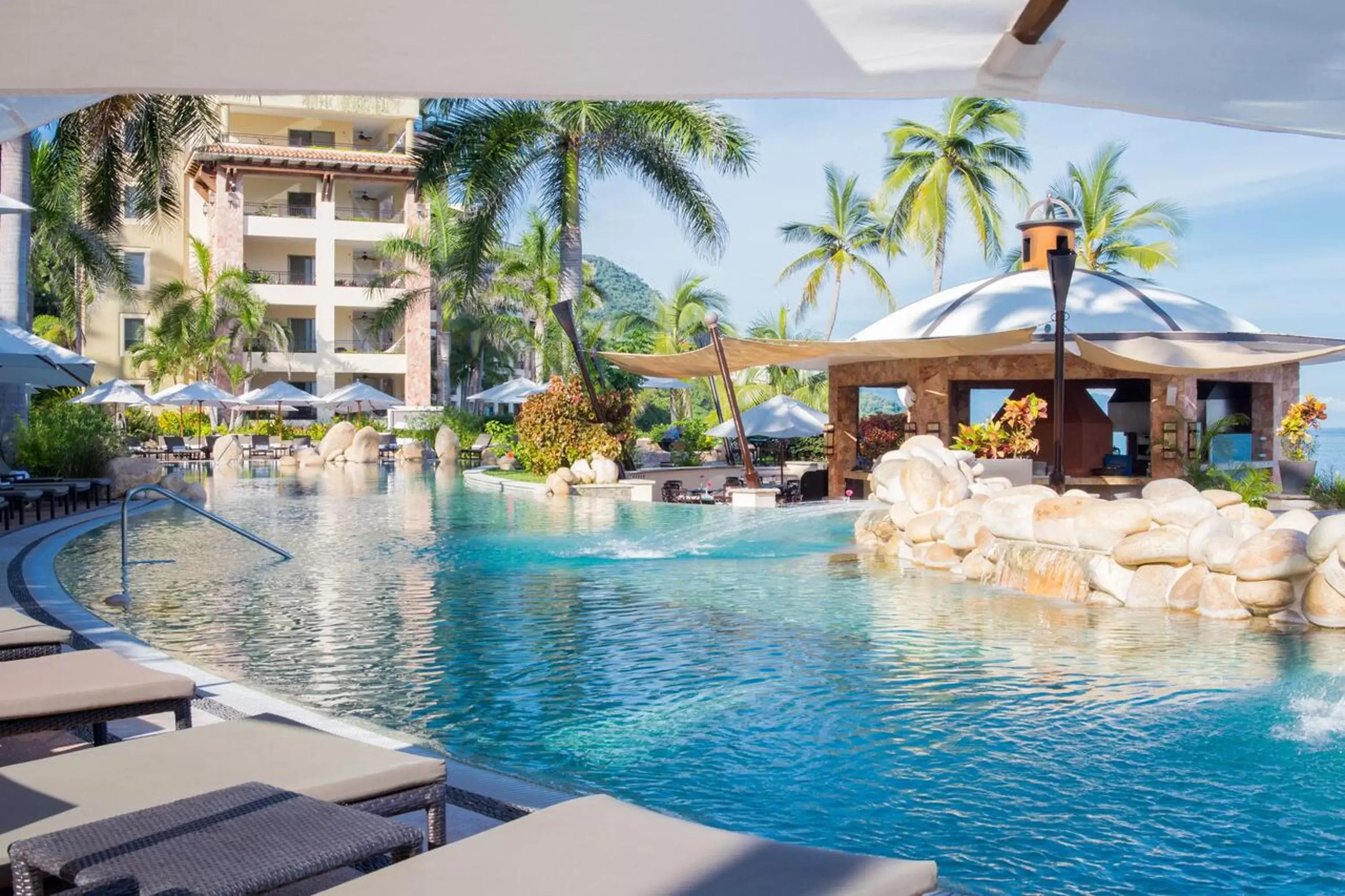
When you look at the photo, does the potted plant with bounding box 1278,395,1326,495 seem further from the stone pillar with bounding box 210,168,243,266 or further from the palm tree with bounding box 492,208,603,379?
the stone pillar with bounding box 210,168,243,266

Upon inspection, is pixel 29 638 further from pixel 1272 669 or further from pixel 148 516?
pixel 148 516

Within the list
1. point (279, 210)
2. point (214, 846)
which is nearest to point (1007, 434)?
point (214, 846)

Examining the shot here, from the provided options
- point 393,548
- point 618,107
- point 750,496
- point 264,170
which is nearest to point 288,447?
point 264,170

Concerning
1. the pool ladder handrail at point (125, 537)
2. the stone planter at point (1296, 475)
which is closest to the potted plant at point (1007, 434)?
the stone planter at point (1296, 475)

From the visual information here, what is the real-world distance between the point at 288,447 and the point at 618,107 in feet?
65.0

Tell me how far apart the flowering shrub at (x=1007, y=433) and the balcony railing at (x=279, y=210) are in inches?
1512

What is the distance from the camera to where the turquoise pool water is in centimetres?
480


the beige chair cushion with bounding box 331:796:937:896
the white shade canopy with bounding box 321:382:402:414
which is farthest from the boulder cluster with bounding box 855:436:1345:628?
the white shade canopy with bounding box 321:382:402:414

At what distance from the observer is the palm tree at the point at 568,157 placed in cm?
2577

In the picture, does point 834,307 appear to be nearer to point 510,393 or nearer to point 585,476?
point 510,393

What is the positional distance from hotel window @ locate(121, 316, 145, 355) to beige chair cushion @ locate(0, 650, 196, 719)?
2026 inches

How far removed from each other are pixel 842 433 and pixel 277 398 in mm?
23408

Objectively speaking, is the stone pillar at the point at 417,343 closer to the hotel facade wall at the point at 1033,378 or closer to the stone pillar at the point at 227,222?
the stone pillar at the point at 227,222

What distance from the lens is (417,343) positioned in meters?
49.8
